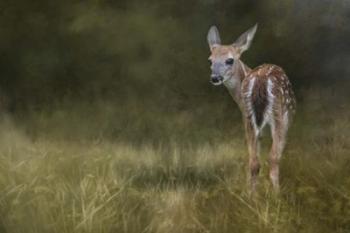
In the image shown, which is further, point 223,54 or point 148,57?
point 148,57

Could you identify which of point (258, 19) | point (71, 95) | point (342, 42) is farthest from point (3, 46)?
point (342, 42)

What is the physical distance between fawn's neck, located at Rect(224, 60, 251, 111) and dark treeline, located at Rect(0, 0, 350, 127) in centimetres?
5

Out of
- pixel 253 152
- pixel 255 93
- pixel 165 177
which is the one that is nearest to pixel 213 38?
pixel 255 93

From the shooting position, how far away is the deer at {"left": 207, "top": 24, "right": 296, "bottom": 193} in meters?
5.27

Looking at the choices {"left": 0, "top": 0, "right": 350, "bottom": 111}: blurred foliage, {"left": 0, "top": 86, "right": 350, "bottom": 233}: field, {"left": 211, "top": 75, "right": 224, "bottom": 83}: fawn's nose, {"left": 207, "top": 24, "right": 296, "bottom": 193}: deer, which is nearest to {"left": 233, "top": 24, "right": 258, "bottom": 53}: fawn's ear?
{"left": 207, "top": 24, "right": 296, "bottom": 193}: deer

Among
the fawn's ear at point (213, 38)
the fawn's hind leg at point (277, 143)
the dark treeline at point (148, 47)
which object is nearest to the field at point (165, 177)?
the fawn's hind leg at point (277, 143)

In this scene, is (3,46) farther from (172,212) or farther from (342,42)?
(342,42)

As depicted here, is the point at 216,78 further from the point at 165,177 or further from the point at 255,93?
the point at 165,177

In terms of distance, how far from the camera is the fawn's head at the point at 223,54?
17.8 ft

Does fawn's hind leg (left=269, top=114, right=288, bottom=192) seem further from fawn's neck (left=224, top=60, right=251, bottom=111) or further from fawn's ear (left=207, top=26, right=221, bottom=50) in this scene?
fawn's ear (left=207, top=26, right=221, bottom=50)

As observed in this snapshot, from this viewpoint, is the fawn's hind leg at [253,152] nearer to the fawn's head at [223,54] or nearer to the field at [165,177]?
the field at [165,177]

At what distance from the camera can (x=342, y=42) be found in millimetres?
5523

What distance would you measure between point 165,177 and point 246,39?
0.92m

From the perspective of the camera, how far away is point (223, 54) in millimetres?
5477
